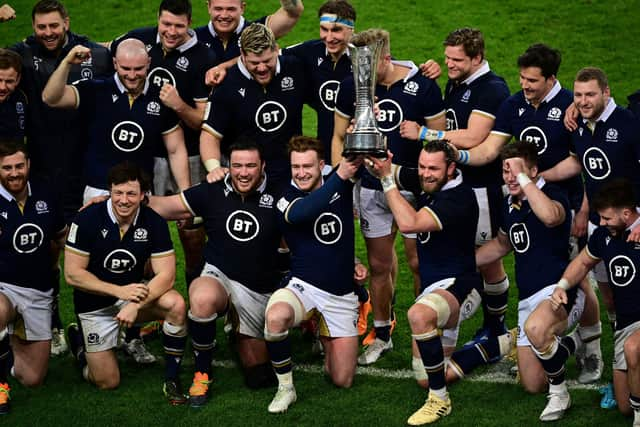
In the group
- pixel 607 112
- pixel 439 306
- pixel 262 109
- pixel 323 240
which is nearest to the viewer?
pixel 439 306

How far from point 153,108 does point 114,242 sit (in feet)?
3.87

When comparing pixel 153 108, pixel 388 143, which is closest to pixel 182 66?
pixel 153 108

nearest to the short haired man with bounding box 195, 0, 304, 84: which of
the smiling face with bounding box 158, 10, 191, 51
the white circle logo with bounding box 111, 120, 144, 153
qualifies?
the smiling face with bounding box 158, 10, 191, 51

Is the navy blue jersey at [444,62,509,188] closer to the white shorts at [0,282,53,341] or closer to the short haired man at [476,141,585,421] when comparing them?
the short haired man at [476,141,585,421]

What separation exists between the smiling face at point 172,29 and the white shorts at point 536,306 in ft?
10.5

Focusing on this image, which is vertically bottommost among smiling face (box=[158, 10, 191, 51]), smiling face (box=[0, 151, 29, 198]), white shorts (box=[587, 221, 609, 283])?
white shorts (box=[587, 221, 609, 283])

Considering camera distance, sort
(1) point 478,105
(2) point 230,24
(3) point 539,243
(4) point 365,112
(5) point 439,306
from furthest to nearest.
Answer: (2) point 230,24 → (1) point 478,105 → (3) point 539,243 → (5) point 439,306 → (4) point 365,112

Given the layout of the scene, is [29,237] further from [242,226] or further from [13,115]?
[242,226]

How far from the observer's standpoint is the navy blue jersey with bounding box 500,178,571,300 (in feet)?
24.6

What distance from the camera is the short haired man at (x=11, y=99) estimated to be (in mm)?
8336

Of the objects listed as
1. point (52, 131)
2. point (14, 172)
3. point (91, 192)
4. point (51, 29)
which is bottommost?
point (91, 192)

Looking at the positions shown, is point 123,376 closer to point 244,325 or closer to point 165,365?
point 165,365

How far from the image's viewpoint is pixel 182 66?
28.5 ft

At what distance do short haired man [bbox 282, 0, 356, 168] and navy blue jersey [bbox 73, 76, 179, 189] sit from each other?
1.11m
